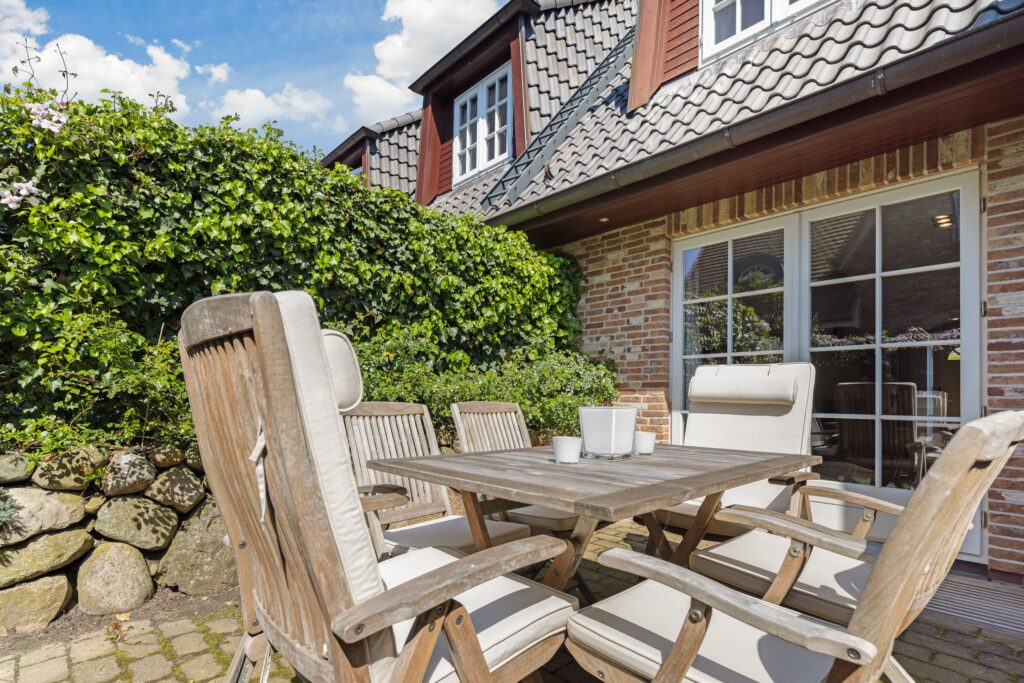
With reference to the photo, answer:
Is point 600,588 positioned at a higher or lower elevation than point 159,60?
lower

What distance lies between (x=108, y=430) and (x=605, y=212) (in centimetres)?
381

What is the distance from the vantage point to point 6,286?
8.38 feet

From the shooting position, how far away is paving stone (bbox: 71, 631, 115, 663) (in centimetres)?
219

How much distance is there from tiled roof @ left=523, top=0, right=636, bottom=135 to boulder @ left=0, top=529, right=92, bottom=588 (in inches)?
214

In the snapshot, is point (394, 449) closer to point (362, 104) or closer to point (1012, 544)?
point (1012, 544)

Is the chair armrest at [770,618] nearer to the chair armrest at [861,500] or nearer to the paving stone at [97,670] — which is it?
the chair armrest at [861,500]

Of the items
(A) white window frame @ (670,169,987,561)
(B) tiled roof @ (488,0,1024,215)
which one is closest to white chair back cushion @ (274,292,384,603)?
(A) white window frame @ (670,169,987,561)

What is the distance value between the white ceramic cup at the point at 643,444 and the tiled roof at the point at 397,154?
279 inches

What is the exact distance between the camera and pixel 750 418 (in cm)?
328

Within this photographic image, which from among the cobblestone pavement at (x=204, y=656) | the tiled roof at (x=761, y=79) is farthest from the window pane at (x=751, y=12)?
the cobblestone pavement at (x=204, y=656)

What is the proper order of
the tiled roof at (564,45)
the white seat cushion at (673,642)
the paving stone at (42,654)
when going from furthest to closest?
the tiled roof at (564,45), the paving stone at (42,654), the white seat cushion at (673,642)

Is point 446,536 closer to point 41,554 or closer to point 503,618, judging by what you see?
point 503,618

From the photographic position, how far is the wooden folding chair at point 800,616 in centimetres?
102

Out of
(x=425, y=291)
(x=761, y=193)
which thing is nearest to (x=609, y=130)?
(x=761, y=193)
